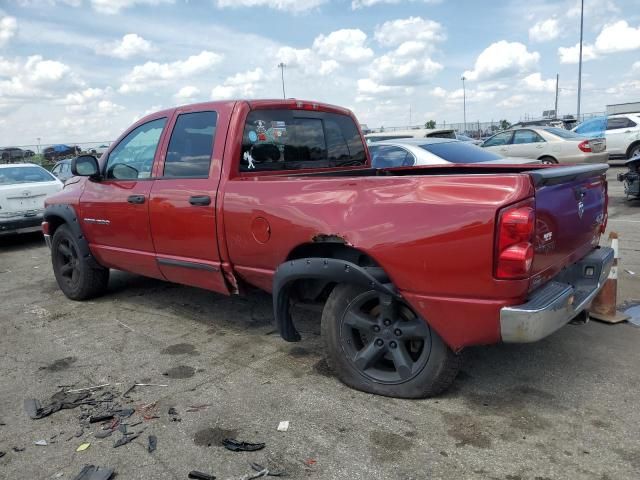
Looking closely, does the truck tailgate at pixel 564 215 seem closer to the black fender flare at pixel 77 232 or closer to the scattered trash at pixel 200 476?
the scattered trash at pixel 200 476

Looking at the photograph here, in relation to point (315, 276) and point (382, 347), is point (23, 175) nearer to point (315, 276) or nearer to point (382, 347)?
point (315, 276)

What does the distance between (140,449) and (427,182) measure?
209cm

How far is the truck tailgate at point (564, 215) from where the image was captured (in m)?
2.79

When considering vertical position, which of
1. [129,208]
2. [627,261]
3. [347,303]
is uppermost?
[129,208]

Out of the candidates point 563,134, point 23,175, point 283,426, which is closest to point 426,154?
point 283,426

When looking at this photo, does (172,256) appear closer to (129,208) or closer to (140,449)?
(129,208)

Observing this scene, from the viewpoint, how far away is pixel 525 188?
267 centimetres

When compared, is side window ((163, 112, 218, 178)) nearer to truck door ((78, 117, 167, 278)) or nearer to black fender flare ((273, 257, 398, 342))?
truck door ((78, 117, 167, 278))

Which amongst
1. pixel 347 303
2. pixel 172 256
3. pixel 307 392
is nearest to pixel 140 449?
pixel 307 392

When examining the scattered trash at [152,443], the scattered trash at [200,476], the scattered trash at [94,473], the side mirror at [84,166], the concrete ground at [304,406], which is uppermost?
the side mirror at [84,166]

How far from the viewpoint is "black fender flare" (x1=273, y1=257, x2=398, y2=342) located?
308cm

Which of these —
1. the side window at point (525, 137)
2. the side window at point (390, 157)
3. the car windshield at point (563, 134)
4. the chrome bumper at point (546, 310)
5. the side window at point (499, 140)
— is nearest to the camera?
the chrome bumper at point (546, 310)

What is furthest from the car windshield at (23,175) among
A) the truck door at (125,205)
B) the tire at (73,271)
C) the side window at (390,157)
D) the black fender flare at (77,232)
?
the side window at (390,157)

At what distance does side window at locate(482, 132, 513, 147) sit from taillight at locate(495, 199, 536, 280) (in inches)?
526
